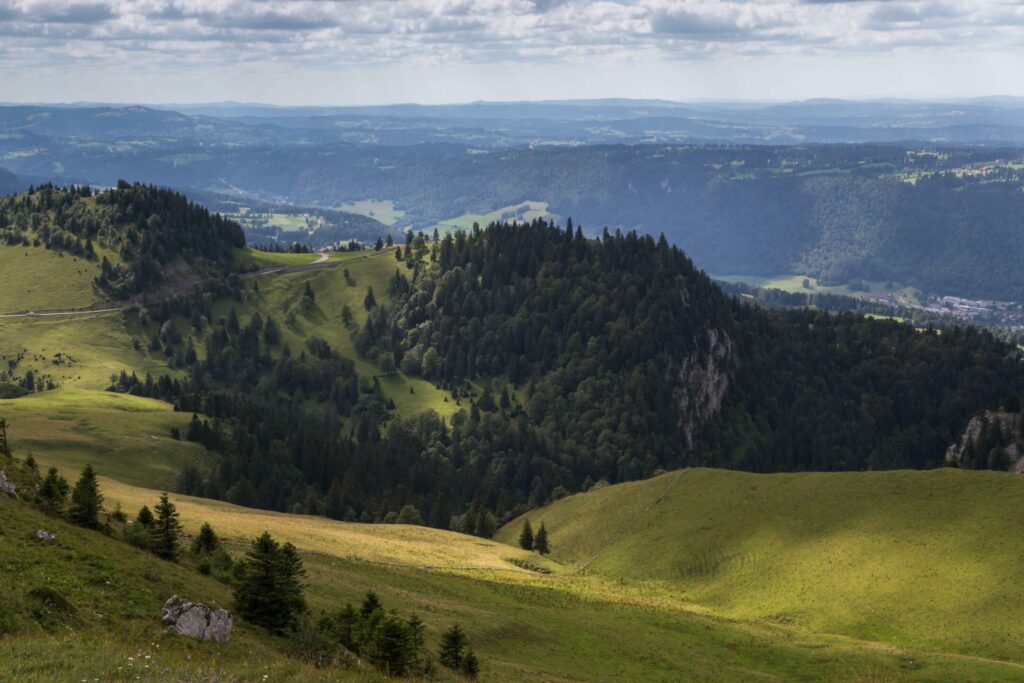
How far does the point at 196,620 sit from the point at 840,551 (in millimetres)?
86924

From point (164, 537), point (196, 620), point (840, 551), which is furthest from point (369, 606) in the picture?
point (840, 551)

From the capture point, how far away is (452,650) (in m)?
63.7

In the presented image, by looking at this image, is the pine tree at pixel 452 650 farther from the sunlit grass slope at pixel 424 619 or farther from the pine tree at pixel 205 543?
the pine tree at pixel 205 543

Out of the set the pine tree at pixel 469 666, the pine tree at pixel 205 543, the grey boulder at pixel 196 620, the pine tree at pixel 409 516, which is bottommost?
the pine tree at pixel 409 516

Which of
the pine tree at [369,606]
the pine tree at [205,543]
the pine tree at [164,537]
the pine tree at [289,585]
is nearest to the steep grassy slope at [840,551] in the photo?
the pine tree at [369,606]

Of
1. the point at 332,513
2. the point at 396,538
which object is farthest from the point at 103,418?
the point at 396,538

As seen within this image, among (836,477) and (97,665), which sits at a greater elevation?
(97,665)

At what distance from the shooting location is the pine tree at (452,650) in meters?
63.2

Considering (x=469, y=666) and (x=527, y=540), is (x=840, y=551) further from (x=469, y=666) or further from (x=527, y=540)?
(x=469, y=666)

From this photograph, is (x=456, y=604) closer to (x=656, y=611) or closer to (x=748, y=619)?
(x=656, y=611)

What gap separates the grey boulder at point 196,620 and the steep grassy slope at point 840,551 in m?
70.5

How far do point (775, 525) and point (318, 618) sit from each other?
3193 inches

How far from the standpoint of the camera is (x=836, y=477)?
139 meters

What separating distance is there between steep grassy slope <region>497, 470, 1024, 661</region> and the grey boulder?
70.5 metres
